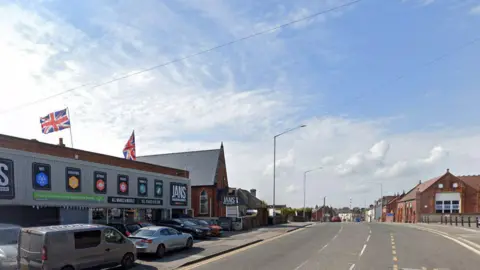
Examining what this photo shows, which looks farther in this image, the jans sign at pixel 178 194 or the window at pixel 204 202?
the window at pixel 204 202

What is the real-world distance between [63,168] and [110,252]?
506 inches

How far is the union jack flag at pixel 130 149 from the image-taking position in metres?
38.4

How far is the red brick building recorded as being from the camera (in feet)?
175

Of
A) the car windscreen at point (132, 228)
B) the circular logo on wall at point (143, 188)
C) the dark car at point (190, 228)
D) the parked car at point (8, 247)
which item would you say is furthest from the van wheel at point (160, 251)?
the circular logo on wall at point (143, 188)

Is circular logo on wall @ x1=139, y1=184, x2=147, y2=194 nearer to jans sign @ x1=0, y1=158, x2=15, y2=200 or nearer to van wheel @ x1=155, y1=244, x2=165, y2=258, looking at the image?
jans sign @ x1=0, y1=158, x2=15, y2=200

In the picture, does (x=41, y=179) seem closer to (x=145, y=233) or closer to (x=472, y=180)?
(x=145, y=233)

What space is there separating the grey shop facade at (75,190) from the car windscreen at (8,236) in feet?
25.7

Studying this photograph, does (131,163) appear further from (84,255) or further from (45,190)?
(84,255)

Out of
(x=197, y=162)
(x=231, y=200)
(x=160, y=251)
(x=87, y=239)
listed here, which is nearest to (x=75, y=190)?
(x=160, y=251)

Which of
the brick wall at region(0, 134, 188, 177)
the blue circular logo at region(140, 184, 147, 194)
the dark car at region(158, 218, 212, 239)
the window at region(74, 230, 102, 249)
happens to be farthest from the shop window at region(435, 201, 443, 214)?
the window at region(74, 230, 102, 249)

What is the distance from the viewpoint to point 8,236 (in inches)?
564

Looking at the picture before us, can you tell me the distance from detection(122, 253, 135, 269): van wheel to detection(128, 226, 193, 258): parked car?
2422mm

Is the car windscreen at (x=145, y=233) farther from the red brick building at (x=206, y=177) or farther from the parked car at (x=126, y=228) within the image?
the red brick building at (x=206, y=177)

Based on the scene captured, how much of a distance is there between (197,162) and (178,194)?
16.5 metres
